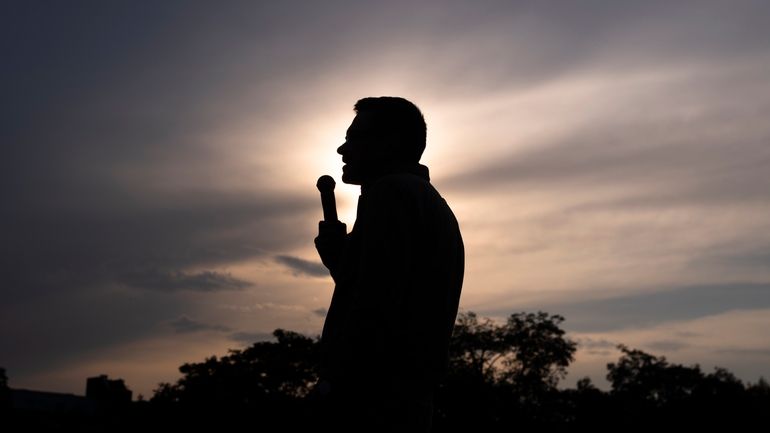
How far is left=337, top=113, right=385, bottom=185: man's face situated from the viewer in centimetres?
489

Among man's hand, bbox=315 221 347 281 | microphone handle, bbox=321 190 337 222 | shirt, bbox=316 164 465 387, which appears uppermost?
microphone handle, bbox=321 190 337 222

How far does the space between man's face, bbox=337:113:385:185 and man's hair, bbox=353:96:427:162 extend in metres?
0.04

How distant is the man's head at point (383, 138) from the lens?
16.0ft

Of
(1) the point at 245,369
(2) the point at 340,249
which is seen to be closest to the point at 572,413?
(1) the point at 245,369

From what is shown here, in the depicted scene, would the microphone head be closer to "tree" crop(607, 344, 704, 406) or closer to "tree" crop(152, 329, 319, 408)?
"tree" crop(152, 329, 319, 408)

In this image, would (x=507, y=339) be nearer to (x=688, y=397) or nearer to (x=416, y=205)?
(x=688, y=397)

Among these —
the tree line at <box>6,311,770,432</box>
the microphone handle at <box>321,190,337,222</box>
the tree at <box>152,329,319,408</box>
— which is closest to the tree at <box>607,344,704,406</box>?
the tree line at <box>6,311,770,432</box>

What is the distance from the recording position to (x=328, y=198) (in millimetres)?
5160

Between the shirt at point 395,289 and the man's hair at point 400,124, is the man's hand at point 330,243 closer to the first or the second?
the shirt at point 395,289

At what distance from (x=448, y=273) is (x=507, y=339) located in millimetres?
77356

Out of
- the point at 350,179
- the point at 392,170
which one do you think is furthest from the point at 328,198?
the point at 392,170

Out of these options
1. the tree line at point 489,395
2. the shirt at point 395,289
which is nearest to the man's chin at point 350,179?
the shirt at point 395,289

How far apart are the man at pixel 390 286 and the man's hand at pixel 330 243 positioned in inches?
4.2

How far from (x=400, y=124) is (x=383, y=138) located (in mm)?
115
